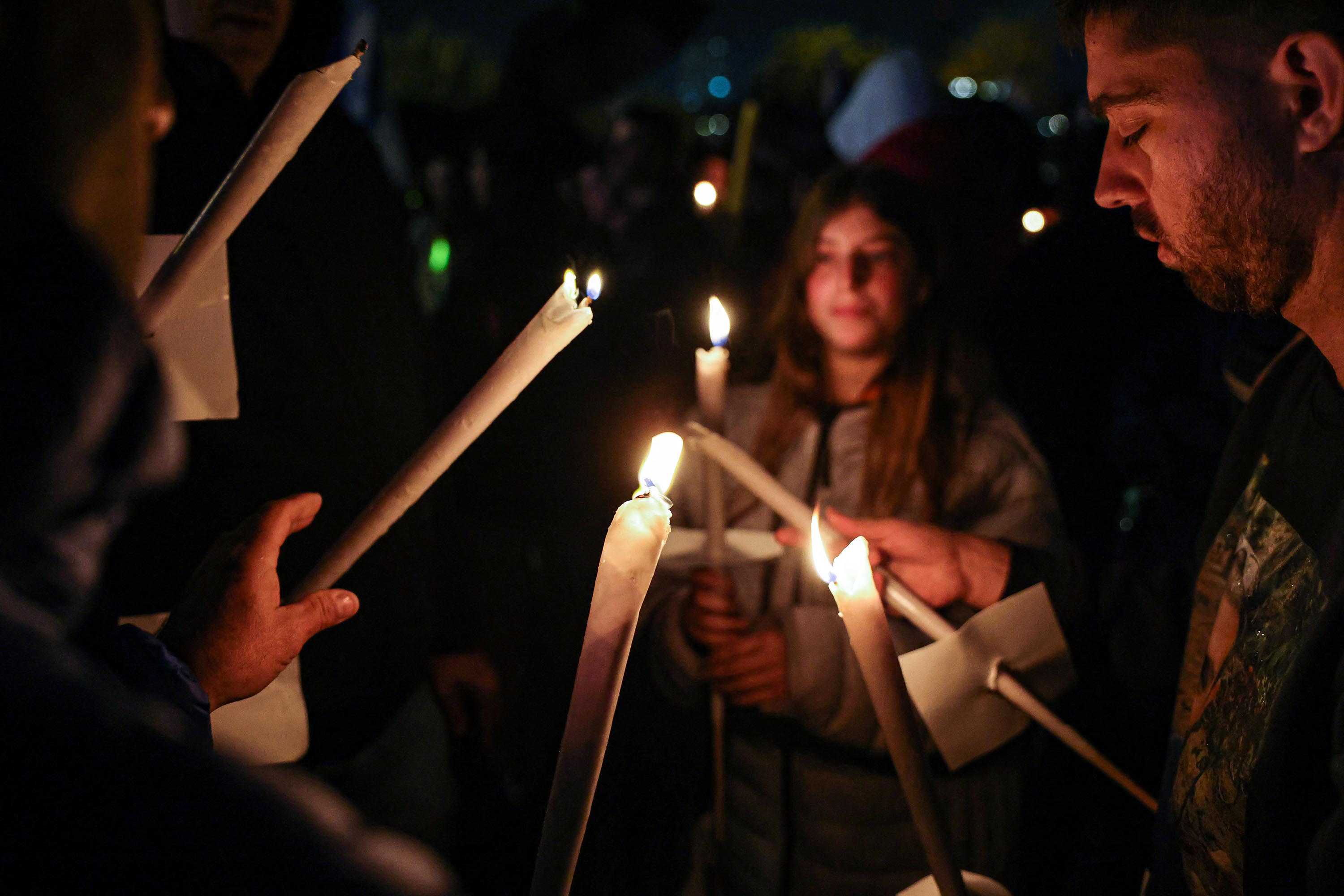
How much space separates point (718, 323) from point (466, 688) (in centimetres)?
129

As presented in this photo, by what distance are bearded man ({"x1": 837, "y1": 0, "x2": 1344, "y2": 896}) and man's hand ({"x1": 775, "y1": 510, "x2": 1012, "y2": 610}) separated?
1.53 feet

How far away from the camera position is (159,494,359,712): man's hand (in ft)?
3.02

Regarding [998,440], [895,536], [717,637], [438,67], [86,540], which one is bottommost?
[717,637]

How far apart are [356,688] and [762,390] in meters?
1.34

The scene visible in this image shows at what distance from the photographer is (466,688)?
7.14 feet

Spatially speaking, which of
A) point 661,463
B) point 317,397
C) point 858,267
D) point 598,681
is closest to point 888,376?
point 858,267

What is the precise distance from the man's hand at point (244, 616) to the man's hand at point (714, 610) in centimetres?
82

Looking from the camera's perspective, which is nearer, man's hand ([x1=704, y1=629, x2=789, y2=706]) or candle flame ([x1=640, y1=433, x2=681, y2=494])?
candle flame ([x1=640, y1=433, x2=681, y2=494])

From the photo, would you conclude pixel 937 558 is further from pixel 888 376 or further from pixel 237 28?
pixel 237 28

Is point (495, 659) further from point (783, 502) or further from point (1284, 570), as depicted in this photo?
point (1284, 570)

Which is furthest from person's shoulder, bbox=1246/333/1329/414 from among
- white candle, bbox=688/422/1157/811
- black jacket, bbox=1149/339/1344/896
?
white candle, bbox=688/422/1157/811

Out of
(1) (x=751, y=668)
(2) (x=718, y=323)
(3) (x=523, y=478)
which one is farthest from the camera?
(3) (x=523, y=478)

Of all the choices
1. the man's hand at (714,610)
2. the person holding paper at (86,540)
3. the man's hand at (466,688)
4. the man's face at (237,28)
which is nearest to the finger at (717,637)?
the man's hand at (714,610)

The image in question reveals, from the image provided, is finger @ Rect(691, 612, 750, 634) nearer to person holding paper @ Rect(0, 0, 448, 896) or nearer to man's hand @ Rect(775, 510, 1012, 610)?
man's hand @ Rect(775, 510, 1012, 610)
